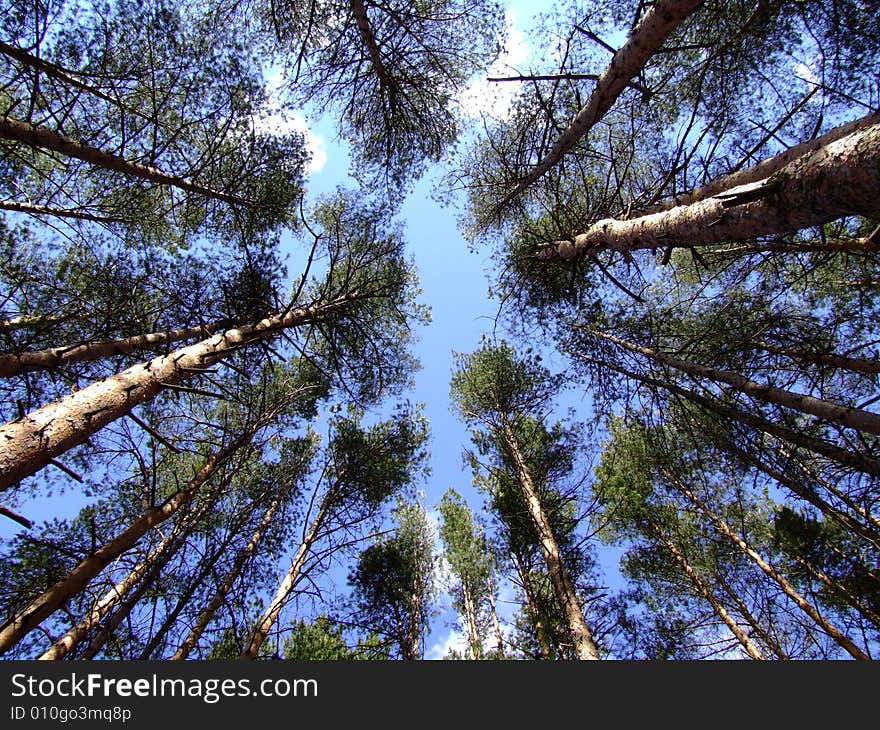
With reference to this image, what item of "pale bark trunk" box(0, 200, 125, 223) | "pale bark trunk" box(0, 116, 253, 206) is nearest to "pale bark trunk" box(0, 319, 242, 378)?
"pale bark trunk" box(0, 116, 253, 206)

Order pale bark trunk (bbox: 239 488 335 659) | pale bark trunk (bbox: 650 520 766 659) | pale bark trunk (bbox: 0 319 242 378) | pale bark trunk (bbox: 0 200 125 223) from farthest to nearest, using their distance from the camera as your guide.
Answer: pale bark trunk (bbox: 650 520 766 659) → pale bark trunk (bbox: 0 200 125 223) → pale bark trunk (bbox: 239 488 335 659) → pale bark trunk (bbox: 0 319 242 378)

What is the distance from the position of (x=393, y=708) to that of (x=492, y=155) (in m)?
8.37

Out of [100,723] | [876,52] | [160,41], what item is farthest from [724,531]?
[160,41]

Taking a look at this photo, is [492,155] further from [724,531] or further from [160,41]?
[724,531]

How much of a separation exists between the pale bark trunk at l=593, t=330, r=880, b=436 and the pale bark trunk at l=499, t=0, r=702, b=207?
3489 millimetres

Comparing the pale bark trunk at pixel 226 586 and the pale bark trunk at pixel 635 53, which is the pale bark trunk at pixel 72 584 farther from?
the pale bark trunk at pixel 635 53

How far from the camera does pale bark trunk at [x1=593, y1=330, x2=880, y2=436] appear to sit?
363cm

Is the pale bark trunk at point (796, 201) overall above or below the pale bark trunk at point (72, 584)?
above

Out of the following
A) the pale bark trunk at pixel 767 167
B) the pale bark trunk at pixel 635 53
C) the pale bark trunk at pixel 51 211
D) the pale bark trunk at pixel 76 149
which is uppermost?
the pale bark trunk at pixel 51 211

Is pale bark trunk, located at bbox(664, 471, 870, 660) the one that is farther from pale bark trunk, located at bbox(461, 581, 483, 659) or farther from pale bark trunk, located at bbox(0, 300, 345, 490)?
pale bark trunk, located at bbox(0, 300, 345, 490)

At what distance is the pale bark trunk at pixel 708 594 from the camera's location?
7266 millimetres

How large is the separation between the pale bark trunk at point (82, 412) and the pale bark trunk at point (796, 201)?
14.8 feet

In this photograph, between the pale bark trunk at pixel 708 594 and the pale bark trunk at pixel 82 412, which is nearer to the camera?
the pale bark trunk at pixel 82 412

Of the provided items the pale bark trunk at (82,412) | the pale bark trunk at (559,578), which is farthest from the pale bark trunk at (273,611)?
the pale bark trunk at (559,578)
